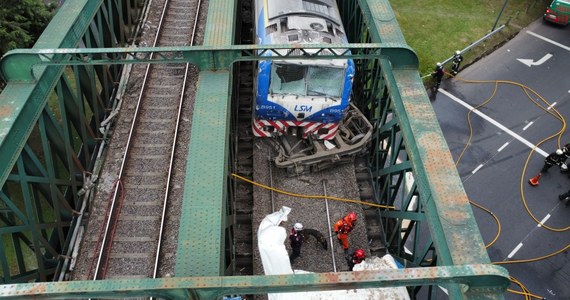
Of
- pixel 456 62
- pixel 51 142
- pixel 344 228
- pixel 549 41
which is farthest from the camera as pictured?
pixel 549 41

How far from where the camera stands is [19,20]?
534 inches

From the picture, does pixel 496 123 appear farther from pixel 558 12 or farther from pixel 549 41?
pixel 558 12

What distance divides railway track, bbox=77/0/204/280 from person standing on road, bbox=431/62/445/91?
988 centimetres

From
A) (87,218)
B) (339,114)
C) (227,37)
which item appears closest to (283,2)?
(227,37)

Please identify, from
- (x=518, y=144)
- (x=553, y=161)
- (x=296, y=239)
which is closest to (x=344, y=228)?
(x=296, y=239)

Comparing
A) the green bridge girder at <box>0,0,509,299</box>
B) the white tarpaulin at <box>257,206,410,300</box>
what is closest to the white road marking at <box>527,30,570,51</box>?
the green bridge girder at <box>0,0,509,299</box>

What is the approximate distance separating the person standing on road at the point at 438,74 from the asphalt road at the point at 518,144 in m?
0.51

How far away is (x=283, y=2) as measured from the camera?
484 inches

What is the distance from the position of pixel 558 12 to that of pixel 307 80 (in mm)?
17925

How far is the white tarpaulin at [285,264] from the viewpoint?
872 centimetres

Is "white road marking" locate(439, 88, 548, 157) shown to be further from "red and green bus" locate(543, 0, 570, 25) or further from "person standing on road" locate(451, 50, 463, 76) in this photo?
"red and green bus" locate(543, 0, 570, 25)

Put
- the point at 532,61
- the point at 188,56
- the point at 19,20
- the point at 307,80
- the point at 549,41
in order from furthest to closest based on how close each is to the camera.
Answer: the point at 549,41 < the point at 532,61 < the point at 19,20 < the point at 307,80 < the point at 188,56

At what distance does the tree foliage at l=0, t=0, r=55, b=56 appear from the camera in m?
12.8

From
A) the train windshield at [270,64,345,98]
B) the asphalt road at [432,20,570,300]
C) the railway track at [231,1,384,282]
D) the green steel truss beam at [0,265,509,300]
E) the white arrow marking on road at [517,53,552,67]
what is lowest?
the asphalt road at [432,20,570,300]
